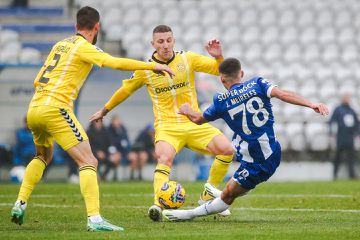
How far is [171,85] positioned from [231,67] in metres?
1.70

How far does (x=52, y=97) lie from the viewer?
932 cm

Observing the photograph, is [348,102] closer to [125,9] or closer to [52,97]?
[125,9]

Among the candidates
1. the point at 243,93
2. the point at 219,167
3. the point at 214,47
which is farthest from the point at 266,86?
the point at 219,167

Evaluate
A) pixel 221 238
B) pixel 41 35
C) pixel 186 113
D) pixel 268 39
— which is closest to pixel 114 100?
pixel 186 113

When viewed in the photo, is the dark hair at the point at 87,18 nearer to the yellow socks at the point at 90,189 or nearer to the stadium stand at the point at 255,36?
the yellow socks at the point at 90,189

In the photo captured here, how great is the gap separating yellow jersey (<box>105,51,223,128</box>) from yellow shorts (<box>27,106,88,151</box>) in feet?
6.29

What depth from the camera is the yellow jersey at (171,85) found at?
11.2 meters

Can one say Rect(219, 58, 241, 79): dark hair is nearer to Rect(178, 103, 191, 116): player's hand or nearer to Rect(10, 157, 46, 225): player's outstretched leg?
Rect(178, 103, 191, 116): player's hand

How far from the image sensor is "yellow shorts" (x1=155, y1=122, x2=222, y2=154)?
36.5ft

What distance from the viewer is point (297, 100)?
9.08m

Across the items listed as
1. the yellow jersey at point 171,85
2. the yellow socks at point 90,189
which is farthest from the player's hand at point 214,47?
the yellow socks at point 90,189

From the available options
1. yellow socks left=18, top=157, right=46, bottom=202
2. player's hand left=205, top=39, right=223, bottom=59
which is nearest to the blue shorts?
player's hand left=205, top=39, right=223, bottom=59

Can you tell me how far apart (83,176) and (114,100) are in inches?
89.0

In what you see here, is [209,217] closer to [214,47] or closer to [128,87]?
[128,87]
